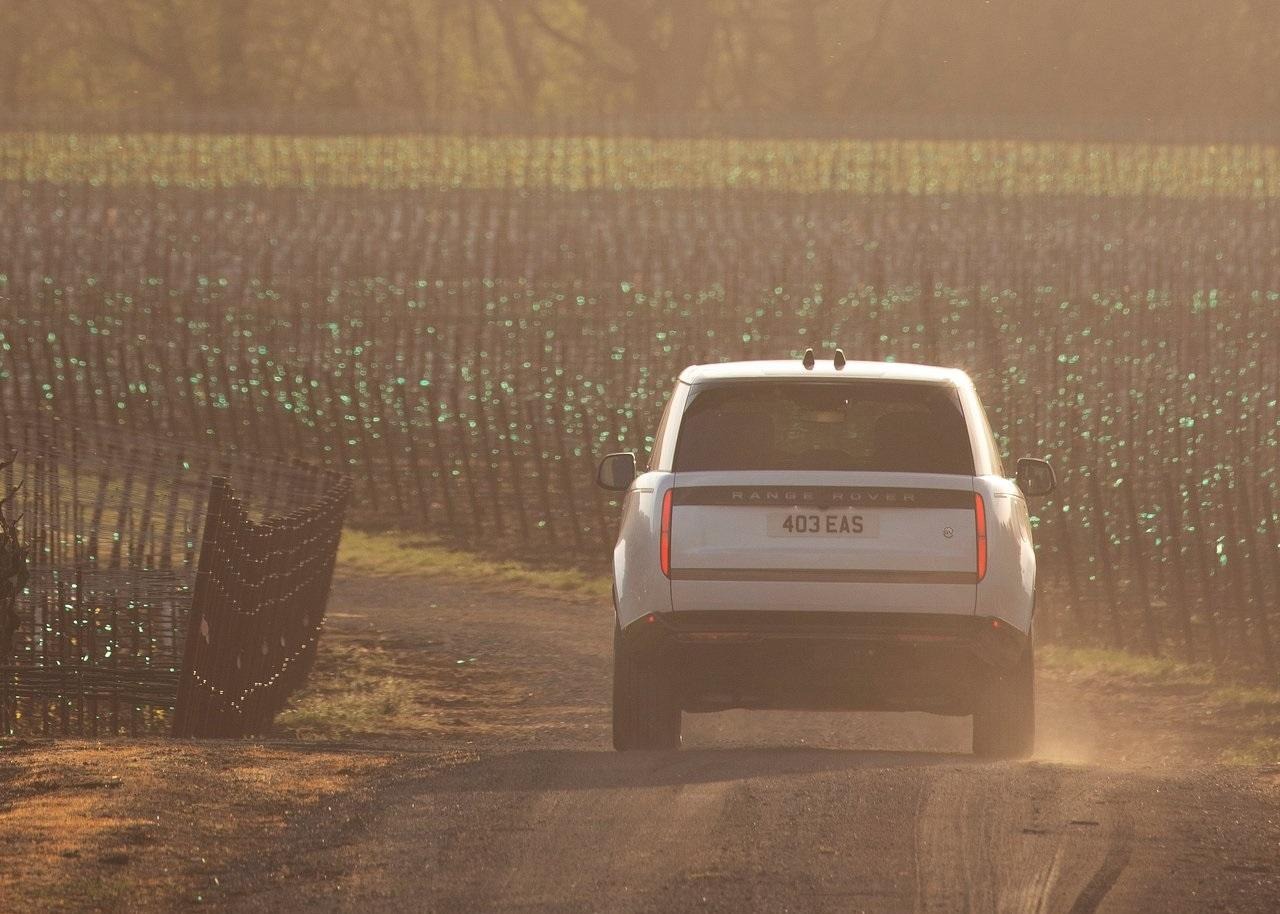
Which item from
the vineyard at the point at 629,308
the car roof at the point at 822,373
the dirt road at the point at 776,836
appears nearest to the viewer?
the dirt road at the point at 776,836

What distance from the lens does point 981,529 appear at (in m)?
9.97

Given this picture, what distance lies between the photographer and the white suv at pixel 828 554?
9938 millimetres

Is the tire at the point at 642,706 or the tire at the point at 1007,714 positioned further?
the tire at the point at 642,706

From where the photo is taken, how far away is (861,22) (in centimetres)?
8269

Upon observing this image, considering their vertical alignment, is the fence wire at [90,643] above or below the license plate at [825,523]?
below

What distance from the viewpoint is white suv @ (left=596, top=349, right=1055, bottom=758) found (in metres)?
9.94

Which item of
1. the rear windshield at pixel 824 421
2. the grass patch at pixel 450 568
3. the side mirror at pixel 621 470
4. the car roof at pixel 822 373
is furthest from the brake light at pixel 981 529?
Answer: the grass patch at pixel 450 568

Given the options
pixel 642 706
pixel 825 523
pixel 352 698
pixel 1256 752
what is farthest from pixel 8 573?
pixel 1256 752

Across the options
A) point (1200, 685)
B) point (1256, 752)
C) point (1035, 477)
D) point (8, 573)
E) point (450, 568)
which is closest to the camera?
point (8, 573)

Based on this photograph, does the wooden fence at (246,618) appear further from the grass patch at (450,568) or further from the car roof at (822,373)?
the grass patch at (450,568)

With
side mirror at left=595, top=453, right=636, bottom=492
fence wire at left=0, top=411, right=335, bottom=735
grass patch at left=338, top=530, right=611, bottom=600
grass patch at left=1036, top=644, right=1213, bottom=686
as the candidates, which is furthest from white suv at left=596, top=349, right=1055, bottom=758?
grass patch at left=338, top=530, right=611, bottom=600

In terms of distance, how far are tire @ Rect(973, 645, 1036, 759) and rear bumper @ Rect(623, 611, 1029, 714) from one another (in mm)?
169

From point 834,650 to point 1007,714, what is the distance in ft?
3.40

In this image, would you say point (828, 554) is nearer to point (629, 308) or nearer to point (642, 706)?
point (642, 706)
